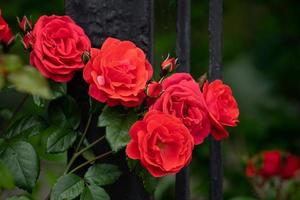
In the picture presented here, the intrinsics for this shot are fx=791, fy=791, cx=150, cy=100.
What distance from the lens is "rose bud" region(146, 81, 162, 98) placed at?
1.55 meters

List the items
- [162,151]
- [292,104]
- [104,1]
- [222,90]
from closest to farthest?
1. [162,151]
2. [222,90]
3. [104,1]
4. [292,104]

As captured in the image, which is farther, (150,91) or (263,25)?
(263,25)

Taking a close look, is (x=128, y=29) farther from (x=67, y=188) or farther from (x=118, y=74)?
(x=67, y=188)

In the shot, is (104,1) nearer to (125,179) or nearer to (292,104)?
(125,179)

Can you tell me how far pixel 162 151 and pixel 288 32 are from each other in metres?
2.01

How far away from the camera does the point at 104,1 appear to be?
5.78ft

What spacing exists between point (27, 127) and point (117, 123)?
228mm

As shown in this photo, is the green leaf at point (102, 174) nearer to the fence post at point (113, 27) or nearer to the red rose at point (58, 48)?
the fence post at point (113, 27)

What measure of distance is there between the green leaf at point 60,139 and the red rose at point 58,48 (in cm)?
11

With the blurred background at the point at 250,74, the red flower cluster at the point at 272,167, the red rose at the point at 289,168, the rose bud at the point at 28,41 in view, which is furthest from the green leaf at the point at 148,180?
the blurred background at the point at 250,74

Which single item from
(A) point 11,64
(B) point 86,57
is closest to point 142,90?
(B) point 86,57

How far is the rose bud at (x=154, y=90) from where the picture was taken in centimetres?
155

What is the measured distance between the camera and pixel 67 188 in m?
1.62

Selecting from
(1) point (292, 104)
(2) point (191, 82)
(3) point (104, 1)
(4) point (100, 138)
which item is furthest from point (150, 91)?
(1) point (292, 104)
